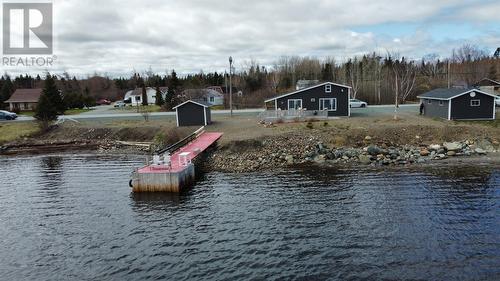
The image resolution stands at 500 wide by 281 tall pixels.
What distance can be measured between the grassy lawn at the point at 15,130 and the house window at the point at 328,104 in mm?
33640

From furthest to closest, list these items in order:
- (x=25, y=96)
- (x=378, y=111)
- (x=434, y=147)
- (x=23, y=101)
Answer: (x=25, y=96), (x=23, y=101), (x=378, y=111), (x=434, y=147)

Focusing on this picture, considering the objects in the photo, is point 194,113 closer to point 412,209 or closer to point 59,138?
point 59,138

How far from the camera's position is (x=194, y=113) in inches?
1682

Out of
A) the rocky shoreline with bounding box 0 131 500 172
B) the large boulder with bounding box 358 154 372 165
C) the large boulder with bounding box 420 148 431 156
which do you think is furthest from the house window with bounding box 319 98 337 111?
the large boulder with bounding box 358 154 372 165

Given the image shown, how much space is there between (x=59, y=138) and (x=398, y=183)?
124 ft

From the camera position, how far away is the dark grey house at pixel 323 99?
4406cm

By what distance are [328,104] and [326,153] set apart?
14.5m

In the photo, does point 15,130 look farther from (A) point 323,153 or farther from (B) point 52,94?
(A) point 323,153

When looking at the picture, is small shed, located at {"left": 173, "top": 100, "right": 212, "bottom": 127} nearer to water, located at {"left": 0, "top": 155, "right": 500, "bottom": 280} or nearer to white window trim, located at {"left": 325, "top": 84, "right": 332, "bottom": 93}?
white window trim, located at {"left": 325, "top": 84, "right": 332, "bottom": 93}

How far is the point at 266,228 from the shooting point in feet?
57.4

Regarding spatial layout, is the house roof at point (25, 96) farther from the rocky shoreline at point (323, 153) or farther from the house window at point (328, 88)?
the rocky shoreline at point (323, 153)

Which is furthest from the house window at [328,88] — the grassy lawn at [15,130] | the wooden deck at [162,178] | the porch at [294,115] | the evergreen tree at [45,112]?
the grassy lawn at [15,130]

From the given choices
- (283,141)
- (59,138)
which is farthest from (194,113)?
(59,138)

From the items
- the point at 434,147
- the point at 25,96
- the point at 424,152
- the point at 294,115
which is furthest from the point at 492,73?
the point at 25,96
